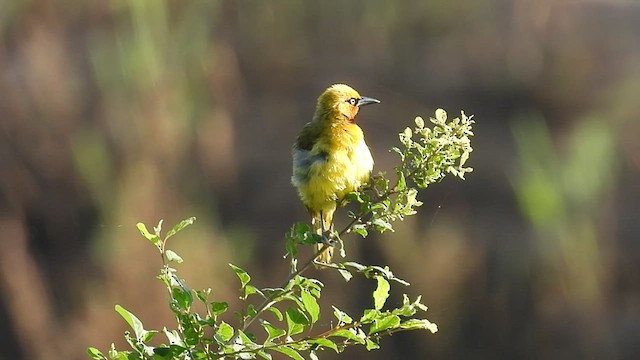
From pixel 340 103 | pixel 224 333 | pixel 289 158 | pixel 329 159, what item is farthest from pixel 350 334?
pixel 289 158

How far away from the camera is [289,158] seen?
470 cm

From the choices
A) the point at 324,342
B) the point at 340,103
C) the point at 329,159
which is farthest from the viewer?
the point at 340,103

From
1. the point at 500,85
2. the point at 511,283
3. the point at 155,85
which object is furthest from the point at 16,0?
the point at 511,283

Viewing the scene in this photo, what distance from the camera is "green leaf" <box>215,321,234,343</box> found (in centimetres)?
116

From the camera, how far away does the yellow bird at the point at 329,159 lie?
1.67 meters

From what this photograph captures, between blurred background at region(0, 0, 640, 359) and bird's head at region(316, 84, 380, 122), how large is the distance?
2.22 meters

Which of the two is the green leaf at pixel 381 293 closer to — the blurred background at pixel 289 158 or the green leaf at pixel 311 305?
the green leaf at pixel 311 305

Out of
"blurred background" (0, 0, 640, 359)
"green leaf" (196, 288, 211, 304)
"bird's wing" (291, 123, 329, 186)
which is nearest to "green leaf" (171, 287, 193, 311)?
"green leaf" (196, 288, 211, 304)

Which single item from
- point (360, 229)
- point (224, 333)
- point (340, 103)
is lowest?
point (224, 333)

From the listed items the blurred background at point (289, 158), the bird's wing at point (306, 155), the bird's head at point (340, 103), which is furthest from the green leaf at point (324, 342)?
the blurred background at point (289, 158)

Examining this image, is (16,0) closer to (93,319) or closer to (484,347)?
(93,319)

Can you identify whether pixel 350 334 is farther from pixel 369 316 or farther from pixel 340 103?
pixel 340 103

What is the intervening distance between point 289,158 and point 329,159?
2.97 meters

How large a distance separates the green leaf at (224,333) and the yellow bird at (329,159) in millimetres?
394
